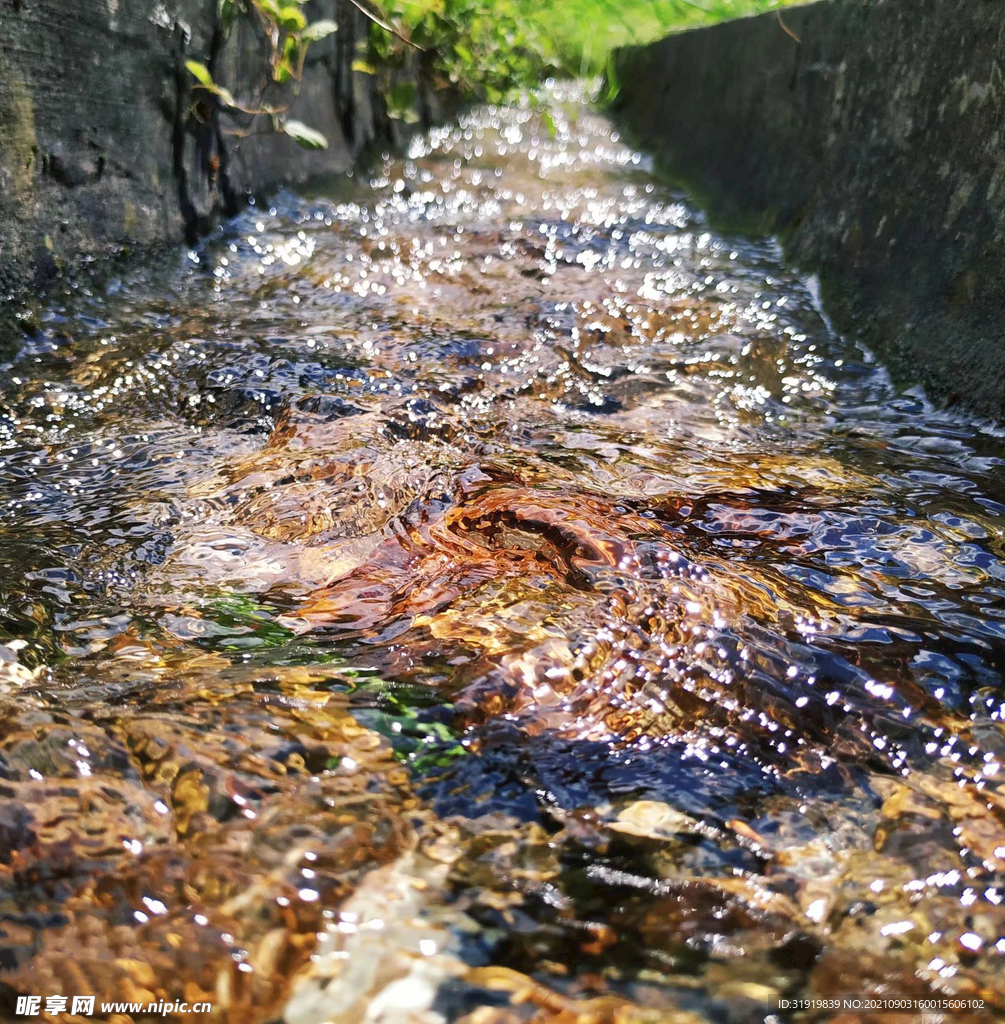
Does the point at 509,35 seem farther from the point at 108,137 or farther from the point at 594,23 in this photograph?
the point at 108,137

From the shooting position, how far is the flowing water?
2.95 ft

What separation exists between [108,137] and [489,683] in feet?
8.16

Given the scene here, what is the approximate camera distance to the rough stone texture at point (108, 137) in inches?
95.7

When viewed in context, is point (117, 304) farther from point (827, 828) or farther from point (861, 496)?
point (827, 828)

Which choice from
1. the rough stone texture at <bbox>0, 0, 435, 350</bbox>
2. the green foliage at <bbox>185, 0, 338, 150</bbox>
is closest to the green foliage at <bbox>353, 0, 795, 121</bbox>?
the green foliage at <bbox>185, 0, 338, 150</bbox>

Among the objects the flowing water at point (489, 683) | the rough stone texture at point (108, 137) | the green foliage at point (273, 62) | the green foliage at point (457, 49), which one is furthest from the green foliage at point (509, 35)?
the flowing water at point (489, 683)

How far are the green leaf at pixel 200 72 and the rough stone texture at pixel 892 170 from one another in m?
2.31

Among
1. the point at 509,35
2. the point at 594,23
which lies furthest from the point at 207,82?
the point at 594,23

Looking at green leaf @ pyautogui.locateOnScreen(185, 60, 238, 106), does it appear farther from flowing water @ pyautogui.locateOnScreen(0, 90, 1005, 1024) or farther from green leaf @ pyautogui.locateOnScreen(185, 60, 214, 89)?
flowing water @ pyautogui.locateOnScreen(0, 90, 1005, 1024)

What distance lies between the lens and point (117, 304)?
2861mm

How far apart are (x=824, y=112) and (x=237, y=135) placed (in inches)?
93.6

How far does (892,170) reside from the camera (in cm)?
283

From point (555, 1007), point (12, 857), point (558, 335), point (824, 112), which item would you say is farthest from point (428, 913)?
point (824, 112)

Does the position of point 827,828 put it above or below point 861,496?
below
